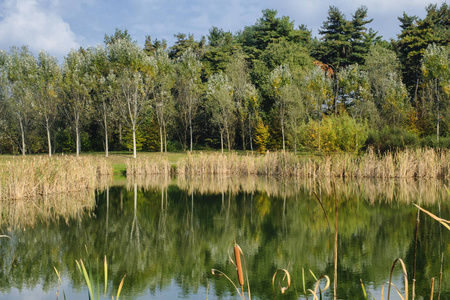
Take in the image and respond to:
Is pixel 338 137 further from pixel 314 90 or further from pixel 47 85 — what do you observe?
pixel 47 85

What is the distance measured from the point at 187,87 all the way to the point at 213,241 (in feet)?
95.1

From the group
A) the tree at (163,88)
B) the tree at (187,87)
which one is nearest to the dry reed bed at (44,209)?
the tree at (163,88)

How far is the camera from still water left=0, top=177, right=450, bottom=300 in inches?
249

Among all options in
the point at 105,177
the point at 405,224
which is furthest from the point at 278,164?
the point at 405,224

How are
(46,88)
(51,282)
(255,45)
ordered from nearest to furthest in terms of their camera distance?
1. (51,282)
2. (46,88)
3. (255,45)

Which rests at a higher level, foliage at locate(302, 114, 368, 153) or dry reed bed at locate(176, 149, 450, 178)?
foliage at locate(302, 114, 368, 153)

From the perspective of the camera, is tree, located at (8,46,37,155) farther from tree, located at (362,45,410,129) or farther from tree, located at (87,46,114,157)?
tree, located at (362,45,410,129)

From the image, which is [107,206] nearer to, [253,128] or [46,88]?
[46,88]

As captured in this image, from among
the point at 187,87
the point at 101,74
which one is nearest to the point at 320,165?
the point at 187,87

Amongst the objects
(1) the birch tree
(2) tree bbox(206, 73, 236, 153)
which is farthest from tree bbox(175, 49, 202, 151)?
(1) the birch tree

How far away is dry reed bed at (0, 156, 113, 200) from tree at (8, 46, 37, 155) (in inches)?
750

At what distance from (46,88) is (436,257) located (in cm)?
3261

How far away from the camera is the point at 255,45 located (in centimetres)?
4894

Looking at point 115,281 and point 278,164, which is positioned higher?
point 278,164
